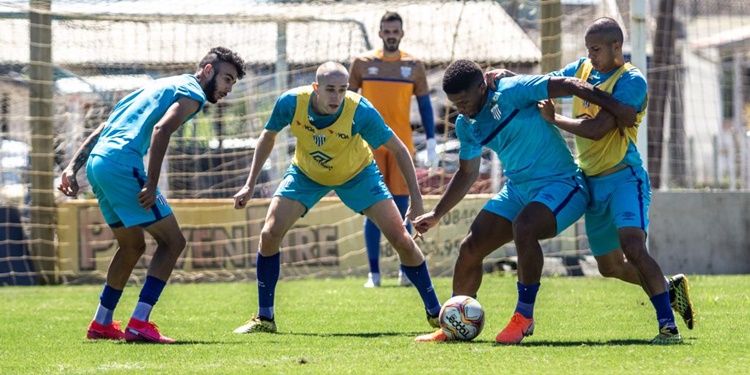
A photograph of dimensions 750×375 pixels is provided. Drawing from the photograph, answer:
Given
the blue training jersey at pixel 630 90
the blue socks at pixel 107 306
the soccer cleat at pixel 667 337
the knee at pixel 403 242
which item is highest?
the blue training jersey at pixel 630 90

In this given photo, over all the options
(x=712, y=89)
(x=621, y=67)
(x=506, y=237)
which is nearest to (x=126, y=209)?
(x=506, y=237)

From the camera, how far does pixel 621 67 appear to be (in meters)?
7.25

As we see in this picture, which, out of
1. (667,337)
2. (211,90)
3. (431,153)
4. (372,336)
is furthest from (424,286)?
(431,153)

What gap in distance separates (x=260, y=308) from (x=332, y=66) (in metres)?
1.76

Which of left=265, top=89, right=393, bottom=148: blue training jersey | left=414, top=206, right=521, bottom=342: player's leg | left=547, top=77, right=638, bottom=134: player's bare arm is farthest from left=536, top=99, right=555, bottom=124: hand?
left=265, top=89, right=393, bottom=148: blue training jersey

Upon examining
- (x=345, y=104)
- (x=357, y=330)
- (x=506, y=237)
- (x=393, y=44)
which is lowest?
(x=357, y=330)

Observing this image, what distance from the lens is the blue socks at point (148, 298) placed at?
24.7 feet

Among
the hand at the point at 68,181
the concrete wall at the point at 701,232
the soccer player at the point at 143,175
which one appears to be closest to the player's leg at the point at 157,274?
the soccer player at the point at 143,175

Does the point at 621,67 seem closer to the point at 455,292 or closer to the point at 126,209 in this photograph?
the point at 455,292

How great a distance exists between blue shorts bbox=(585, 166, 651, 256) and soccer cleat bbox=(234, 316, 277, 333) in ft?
7.43

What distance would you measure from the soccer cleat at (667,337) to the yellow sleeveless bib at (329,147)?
2466mm

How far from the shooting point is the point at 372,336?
7.74 m

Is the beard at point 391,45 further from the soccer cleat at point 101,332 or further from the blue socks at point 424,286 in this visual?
the soccer cleat at point 101,332

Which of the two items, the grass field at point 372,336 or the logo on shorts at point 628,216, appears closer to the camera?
the grass field at point 372,336
